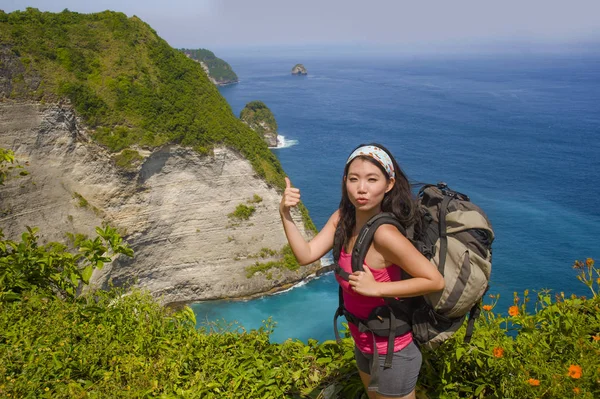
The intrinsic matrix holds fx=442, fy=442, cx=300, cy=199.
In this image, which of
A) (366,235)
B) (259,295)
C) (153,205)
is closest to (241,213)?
(153,205)

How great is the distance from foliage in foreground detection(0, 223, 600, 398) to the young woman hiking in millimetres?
774

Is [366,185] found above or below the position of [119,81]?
below

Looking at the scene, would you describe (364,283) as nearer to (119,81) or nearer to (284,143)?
(119,81)

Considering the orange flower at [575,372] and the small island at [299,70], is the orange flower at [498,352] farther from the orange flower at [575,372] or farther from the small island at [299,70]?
the small island at [299,70]

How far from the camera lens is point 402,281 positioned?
2.53m

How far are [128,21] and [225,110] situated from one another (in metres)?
8.54

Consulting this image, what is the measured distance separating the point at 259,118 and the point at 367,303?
66395mm

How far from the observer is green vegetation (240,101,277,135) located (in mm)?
65562

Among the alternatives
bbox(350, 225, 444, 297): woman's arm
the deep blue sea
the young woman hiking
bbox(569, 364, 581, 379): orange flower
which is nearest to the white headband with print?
the young woman hiking

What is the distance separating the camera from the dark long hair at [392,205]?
108 inches

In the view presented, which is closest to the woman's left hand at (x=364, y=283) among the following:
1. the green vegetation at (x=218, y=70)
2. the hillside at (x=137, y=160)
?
the hillside at (x=137, y=160)

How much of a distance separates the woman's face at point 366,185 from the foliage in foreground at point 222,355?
55.6 inches

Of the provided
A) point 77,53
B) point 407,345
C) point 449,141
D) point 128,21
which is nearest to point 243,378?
point 407,345

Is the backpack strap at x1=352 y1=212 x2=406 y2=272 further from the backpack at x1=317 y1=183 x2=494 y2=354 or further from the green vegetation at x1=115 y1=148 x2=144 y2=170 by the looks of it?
the green vegetation at x1=115 y1=148 x2=144 y2=170
